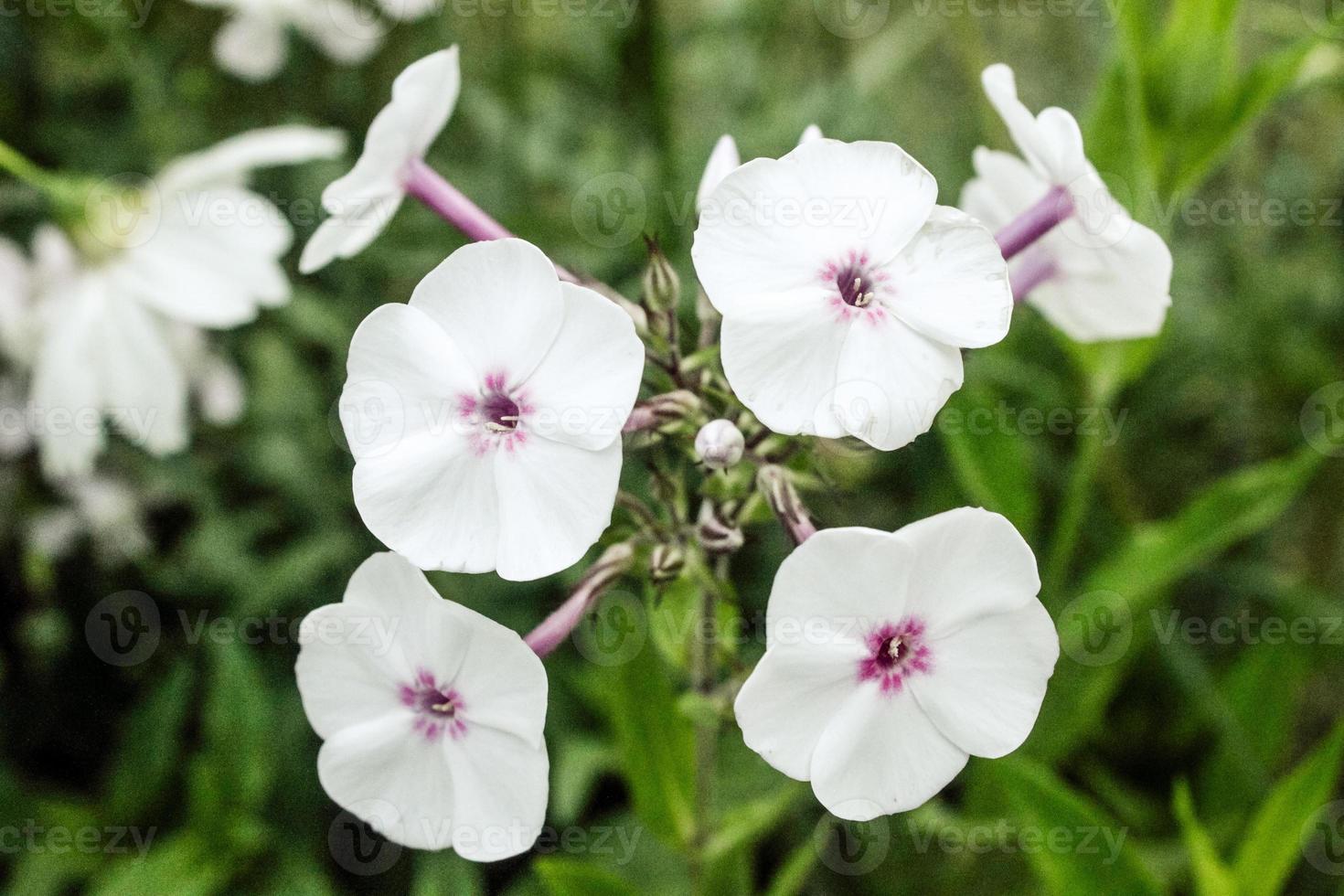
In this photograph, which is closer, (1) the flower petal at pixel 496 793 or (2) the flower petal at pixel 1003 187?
(1) the flower petal at pixel 496 793

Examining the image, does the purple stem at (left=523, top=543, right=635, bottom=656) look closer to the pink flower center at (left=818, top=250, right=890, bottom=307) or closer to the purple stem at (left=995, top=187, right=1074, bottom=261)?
the pink flower center at (left=818, top=250, right=890, bottom=307)

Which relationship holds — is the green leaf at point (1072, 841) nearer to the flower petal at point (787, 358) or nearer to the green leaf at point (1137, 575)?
the green leaf at point (1137, 575)

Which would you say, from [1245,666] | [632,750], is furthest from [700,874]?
[1245,666]

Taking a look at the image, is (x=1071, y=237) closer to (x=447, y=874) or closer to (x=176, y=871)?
(x=447, y=874)

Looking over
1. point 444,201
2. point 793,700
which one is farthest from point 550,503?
point 444,201

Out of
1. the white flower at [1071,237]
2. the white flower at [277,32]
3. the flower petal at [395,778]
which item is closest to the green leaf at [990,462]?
the white flower at [1071,237]

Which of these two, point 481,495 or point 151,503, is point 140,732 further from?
point 481,495
